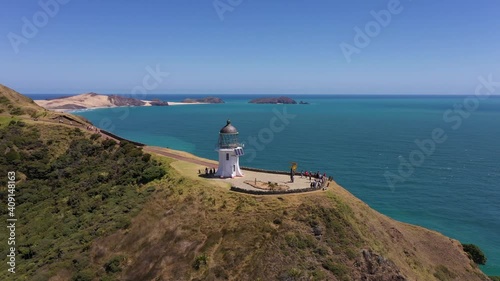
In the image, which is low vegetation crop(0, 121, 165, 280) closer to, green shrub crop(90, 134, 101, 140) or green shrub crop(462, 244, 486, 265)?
green shrub crop(90, 134, 101, 140)

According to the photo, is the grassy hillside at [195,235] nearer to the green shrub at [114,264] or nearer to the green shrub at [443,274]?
the green shrub at [114,264]

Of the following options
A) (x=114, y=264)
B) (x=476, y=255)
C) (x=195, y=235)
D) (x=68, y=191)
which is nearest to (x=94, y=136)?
(x=68, y=191)

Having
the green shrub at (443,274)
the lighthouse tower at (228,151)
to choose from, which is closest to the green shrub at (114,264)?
the lighthouse tower at (228,151)

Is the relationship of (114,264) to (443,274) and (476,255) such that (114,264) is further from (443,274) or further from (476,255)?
(476,255)

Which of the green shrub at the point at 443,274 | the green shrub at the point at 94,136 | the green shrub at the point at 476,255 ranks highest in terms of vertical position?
the green shrub at the point at 94,136

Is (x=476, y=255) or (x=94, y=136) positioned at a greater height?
(x=94, y=136)

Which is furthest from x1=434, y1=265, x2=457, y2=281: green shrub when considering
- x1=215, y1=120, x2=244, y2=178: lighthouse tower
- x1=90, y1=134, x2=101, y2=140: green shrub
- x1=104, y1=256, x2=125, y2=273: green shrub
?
x1=90, y1=134, x2=101, y2=140: green shrub

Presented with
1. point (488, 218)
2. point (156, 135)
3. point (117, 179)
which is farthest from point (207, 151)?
point (488, 218)
